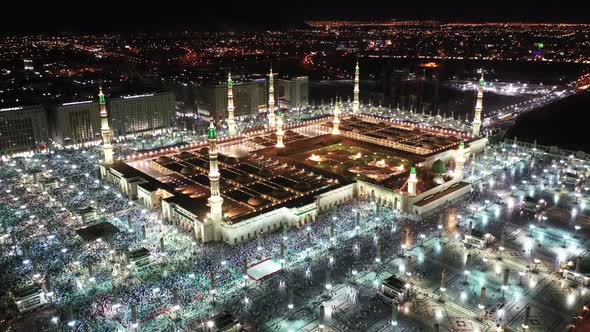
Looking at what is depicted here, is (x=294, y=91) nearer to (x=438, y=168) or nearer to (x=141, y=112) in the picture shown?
(x=141, y=112)

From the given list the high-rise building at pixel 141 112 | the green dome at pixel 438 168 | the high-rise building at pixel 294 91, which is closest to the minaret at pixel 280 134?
the green dome at pixel 438 168

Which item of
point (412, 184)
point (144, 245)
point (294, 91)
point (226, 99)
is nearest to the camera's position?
point (144, 245)

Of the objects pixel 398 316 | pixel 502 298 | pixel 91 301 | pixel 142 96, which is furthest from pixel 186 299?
pixel 142 96

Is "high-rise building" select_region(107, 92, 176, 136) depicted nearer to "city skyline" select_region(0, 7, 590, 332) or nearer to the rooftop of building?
"city skyline" select_region(0, 7, 590, 332)

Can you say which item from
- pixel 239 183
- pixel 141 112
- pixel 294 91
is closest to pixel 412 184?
pixel 239 183

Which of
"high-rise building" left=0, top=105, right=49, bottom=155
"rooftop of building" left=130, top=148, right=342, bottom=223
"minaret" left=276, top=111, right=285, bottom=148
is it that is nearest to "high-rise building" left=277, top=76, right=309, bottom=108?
"minaret" left=276, top=111, right=285, bottom=148
